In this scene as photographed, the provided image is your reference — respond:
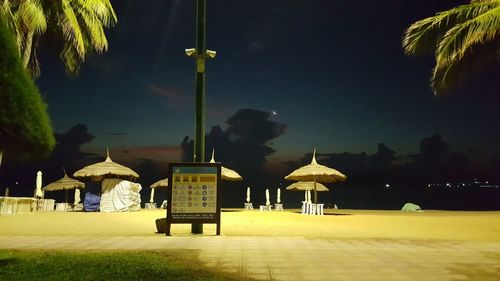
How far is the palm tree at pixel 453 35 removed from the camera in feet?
36.1

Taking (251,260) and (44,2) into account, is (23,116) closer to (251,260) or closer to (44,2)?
(251,260)

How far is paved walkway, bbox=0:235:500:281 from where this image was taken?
217 inches

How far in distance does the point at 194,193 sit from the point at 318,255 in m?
3.61

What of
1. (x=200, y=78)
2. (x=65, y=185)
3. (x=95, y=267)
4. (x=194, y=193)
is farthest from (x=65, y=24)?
(x=65, y=185)

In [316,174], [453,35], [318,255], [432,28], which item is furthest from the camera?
[316,174]

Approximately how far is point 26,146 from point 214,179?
548cm

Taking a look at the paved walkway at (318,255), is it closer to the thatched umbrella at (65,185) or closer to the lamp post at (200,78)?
the lamp post at (200,78)

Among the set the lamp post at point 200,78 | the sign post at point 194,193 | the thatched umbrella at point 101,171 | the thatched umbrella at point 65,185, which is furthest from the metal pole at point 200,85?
the thatched umbrella at point 65,185

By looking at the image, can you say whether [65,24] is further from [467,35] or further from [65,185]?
[65,185]

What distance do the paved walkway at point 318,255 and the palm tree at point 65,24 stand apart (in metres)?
6.18

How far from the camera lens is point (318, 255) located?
6.78 metres

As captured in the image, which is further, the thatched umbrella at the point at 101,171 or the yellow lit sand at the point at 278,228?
the thatched umbrella at the point at 101,171

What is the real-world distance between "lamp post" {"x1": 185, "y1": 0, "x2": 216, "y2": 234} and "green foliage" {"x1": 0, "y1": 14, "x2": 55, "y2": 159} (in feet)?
19.3

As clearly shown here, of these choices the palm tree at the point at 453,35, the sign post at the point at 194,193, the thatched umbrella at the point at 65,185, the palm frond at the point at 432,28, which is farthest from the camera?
the thatched umbrella at the point at 65,185
